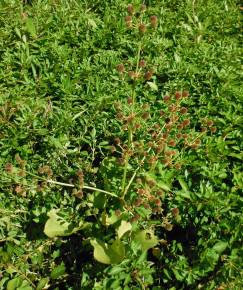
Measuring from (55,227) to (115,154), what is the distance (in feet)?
2.68

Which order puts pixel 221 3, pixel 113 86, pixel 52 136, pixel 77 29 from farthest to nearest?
pixel 221 3
pixel 77 29
pixel 113 86
pixel 52 136

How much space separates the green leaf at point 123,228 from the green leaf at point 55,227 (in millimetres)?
368

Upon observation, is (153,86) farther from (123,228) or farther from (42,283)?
(42,283)

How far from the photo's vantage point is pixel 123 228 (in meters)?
2.67

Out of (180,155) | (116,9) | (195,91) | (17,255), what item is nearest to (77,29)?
(116,9)

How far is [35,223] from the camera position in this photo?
298cm

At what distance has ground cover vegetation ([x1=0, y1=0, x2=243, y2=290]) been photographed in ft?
8.68

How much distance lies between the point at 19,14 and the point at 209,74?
2.01 m

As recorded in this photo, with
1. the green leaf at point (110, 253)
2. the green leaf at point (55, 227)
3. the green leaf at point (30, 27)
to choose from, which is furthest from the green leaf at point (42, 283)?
the green leaf at point (30, 27)

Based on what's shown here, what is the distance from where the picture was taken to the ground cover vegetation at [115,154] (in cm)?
264

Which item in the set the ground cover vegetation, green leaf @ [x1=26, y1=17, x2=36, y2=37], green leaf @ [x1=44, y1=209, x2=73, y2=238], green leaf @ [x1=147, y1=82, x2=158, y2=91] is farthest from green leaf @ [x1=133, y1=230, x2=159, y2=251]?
green leaf @ [x1=26, y1=17, x2=36, y2=37]

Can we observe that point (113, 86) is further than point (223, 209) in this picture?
Yes

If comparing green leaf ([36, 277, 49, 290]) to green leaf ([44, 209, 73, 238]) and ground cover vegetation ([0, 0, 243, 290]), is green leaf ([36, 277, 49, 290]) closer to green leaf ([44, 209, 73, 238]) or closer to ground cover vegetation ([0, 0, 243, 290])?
ground cover vegetation ([0, 0, 243, 290])

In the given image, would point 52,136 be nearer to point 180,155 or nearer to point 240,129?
point 180,155
